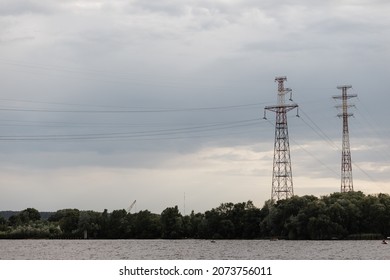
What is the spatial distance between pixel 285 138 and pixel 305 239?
145 feet

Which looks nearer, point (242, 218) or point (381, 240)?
point (381, 240)

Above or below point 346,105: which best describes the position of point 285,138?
below

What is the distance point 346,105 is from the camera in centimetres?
15025

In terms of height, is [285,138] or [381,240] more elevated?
[285,138]

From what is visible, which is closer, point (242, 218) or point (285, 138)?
point (285, 138)

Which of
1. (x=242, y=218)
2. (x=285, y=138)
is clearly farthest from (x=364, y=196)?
(x=285, y=138)

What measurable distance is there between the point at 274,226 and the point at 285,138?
48718mm
